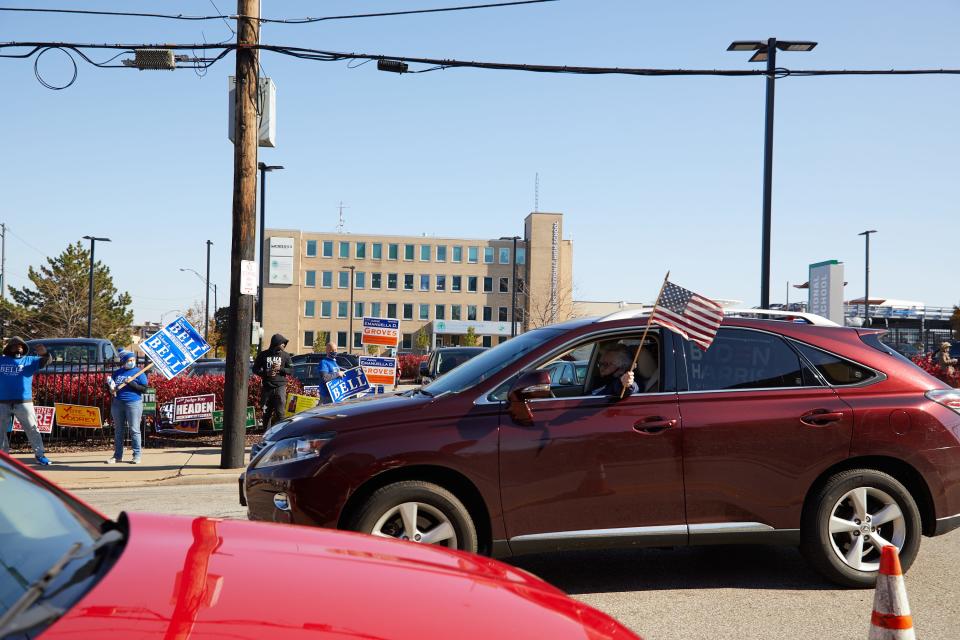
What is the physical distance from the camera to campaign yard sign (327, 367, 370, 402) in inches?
612

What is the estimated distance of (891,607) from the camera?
3934mm

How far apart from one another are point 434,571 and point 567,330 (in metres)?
3.73

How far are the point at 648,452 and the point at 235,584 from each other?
400 centimetres

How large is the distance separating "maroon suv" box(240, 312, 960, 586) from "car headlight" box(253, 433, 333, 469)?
1 centimetres

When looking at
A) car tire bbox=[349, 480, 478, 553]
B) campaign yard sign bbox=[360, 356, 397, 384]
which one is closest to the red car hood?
car tire bbox=[349, 480, 478, 553]

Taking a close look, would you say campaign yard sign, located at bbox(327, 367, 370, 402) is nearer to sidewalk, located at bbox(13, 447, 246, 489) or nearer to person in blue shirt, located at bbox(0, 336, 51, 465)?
sidewalk, located at bbox(13, 447, 246, 489)

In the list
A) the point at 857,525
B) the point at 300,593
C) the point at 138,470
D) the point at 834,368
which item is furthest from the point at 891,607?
the point at 138,470

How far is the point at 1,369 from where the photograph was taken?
1260 centimetres

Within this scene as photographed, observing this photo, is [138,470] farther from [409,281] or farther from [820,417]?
[409,281]

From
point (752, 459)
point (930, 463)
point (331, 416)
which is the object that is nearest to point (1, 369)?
point (331, 416)

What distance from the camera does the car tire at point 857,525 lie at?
5832mm

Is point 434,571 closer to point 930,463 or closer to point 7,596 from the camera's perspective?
point 7,596

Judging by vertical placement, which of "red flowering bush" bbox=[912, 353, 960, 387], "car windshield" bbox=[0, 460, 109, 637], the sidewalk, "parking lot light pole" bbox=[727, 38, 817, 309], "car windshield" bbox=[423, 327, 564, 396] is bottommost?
the sidewalk

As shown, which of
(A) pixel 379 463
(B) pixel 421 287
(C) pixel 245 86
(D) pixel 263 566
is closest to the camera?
(D) pixel 263 566
